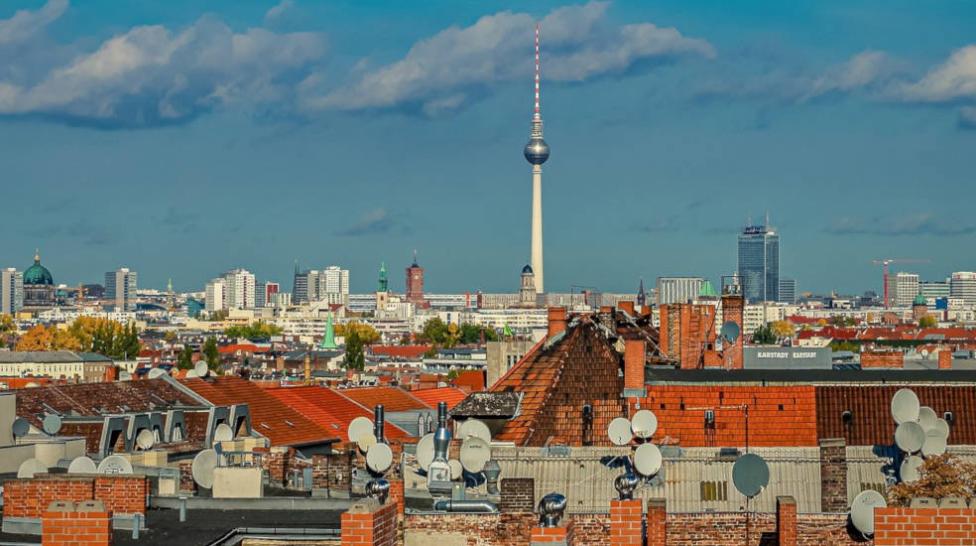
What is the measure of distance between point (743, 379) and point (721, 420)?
273 centimetres

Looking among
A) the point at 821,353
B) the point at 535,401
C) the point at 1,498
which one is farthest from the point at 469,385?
the point at 1,498

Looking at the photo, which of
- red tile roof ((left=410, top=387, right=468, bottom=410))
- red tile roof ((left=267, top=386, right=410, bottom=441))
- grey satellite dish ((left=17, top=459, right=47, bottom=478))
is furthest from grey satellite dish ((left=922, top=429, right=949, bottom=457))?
red tile roof ((left=410, top=387, right=468, bottom=410))

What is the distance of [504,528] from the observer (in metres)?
28.4

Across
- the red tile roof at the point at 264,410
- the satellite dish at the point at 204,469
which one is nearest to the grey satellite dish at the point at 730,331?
the red tile roof at the point at 264,410

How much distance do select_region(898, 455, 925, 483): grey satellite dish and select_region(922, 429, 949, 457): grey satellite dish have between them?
0.70ft

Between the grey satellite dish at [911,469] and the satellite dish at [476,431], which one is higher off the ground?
the satellite dish at [476,431]

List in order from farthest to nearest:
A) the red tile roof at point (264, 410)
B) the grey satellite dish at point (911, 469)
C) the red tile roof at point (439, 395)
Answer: the red tile roof at point (439, 395), the red tile roof at point (264, 410), the grey satellite dish at point (911, 469)

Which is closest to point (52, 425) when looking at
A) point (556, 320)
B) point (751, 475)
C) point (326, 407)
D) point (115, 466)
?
point (115, 466)

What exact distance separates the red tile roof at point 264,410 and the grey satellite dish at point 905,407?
1250 inches

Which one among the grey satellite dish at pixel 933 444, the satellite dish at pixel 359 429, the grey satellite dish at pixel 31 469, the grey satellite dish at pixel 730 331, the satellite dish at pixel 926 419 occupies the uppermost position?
the grey satellite dish at pixel 730 331

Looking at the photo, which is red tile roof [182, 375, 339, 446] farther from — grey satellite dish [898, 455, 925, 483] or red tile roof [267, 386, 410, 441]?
grey satellite dish [898, 455, 925, 483]

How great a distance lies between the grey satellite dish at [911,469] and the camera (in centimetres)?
3492

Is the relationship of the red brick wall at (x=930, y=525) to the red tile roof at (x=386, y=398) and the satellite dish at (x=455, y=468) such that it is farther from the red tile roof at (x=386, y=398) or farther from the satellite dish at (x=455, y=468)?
the red tile roof at (x=386, y=398)

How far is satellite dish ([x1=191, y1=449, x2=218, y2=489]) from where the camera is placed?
Result: 32594 mm
